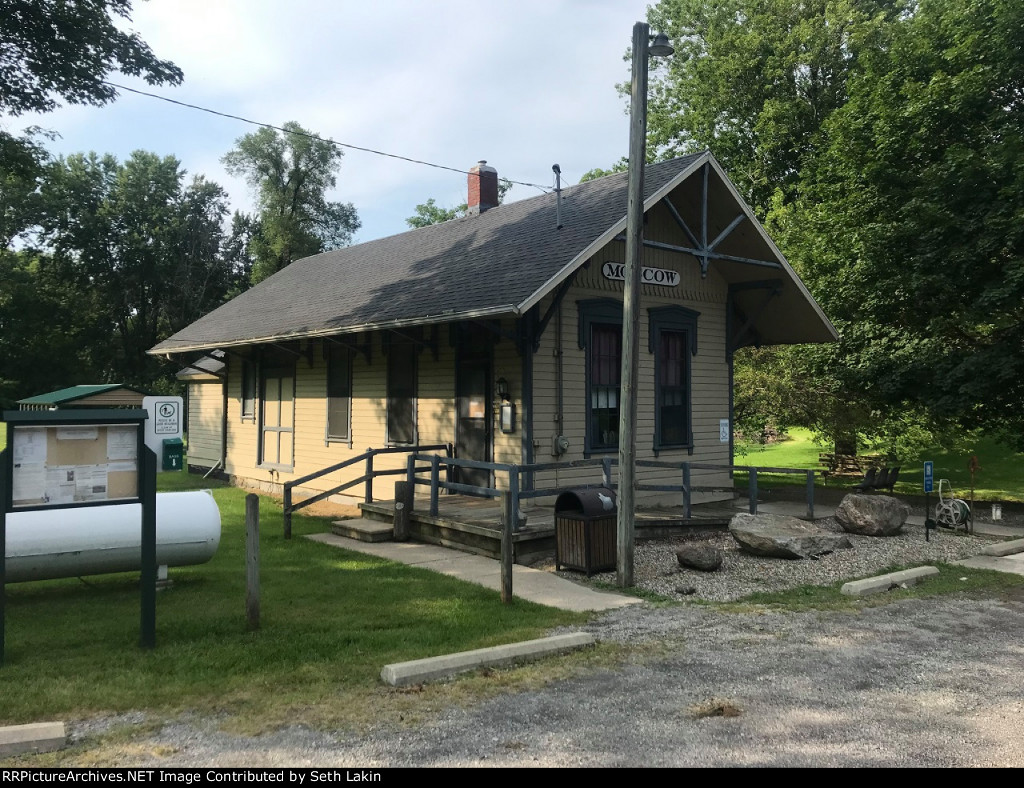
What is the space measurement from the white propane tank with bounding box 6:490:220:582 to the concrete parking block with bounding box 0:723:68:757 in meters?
3.36

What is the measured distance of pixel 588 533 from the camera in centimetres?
923

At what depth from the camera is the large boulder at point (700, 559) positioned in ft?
31.5

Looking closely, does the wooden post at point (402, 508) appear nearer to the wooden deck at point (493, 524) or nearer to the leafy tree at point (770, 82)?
the wooden deck at point (493, 524)

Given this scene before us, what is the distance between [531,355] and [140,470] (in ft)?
21.5

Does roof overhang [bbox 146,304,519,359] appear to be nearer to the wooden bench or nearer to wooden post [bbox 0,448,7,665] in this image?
wooden post [bbox 0,448,7,665]

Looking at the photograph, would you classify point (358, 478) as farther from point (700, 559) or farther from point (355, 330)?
point (700, 559)

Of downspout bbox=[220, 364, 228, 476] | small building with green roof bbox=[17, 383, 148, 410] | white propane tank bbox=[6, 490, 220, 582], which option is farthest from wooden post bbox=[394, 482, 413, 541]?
downspout bbox=[220, 364, 228, 476]

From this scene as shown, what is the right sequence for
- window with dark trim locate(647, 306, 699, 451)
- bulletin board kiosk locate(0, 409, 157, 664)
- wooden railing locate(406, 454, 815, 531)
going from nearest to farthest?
bulletin board kiosk locate(0, 409, 157, 664), wooden railing locate(406, 454, 815, 531), window with dark trim locate(647, 306, 699, 451)

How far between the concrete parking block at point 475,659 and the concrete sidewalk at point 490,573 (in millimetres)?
1400

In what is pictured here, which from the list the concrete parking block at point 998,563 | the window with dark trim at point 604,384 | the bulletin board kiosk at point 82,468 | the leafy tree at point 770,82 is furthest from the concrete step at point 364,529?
the leafy tree at point 770,82

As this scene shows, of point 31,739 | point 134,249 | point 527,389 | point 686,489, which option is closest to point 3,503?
point 31,739

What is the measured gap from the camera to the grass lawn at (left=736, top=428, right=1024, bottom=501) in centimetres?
2136

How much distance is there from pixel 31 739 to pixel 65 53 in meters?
16.2

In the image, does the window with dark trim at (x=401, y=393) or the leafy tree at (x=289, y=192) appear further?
the leafy tree at (x=289, y=192)
